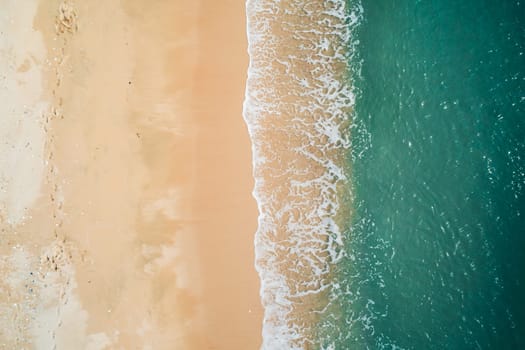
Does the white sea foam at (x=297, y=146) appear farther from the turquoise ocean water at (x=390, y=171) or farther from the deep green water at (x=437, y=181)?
the deep green water at (x=437, y=181)

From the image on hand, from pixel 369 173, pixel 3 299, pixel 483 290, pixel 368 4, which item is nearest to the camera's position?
pixel 3 299

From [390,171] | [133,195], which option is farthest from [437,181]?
[133,195]

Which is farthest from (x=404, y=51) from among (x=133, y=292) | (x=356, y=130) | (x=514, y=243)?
(x=133, y=292)

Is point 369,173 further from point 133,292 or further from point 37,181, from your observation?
point 37,181

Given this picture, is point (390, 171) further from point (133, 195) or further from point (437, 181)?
point (133, 195)

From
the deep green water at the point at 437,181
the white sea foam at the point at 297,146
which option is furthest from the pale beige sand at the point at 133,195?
the deep green water at the point at 437,181
